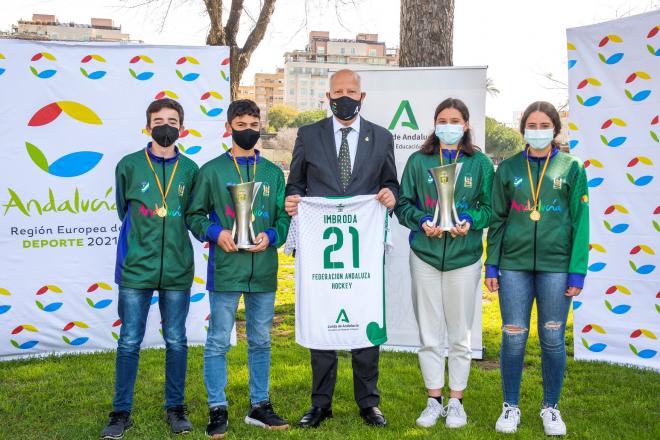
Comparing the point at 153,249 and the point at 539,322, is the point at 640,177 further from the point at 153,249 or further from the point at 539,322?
the point at 153,249

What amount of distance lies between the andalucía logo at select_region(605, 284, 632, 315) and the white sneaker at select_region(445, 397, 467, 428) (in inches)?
95.0

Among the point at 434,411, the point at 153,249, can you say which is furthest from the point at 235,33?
the point at 434,411

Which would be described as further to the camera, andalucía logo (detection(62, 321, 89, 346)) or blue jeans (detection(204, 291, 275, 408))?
andalucía logo (detection(62, 321, 89, 346))

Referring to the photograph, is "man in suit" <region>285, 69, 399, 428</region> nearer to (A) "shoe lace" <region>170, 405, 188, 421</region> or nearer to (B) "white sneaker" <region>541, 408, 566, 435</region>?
(A) "shoe lace" <region>170, 405, 188, 421</region>

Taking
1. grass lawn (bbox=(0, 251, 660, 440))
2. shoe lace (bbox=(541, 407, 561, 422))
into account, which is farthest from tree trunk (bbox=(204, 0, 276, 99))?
shoe lace (bbox=(541, 407, 561, 422))

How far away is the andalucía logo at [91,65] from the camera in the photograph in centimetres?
593

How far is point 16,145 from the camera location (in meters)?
5.81

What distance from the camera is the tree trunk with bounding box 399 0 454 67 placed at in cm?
651

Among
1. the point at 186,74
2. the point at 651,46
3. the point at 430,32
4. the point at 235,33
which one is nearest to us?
the point at 651,46

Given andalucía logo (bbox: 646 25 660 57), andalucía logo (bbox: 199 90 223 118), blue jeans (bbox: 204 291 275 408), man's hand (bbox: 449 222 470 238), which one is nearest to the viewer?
man's hand (bbox: 449 222 470 238)

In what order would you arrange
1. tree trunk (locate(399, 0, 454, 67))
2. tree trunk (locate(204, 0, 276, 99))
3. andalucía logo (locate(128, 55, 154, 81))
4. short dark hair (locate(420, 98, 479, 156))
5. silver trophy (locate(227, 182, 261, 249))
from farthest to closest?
tree trunk (locate(204, 0, 276, 99)) < tree trunk (locate(399, 0, 454, 67)) < andalucía logo (locate(128, 55, 154, 81)) < short dark hair (locate(420, 98, 479, 156)) < silver trophy (locate(227, 182, 261, 249))

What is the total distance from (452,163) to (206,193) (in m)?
1.61

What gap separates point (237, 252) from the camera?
4078 millimetres

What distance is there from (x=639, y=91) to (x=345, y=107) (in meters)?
3.10
